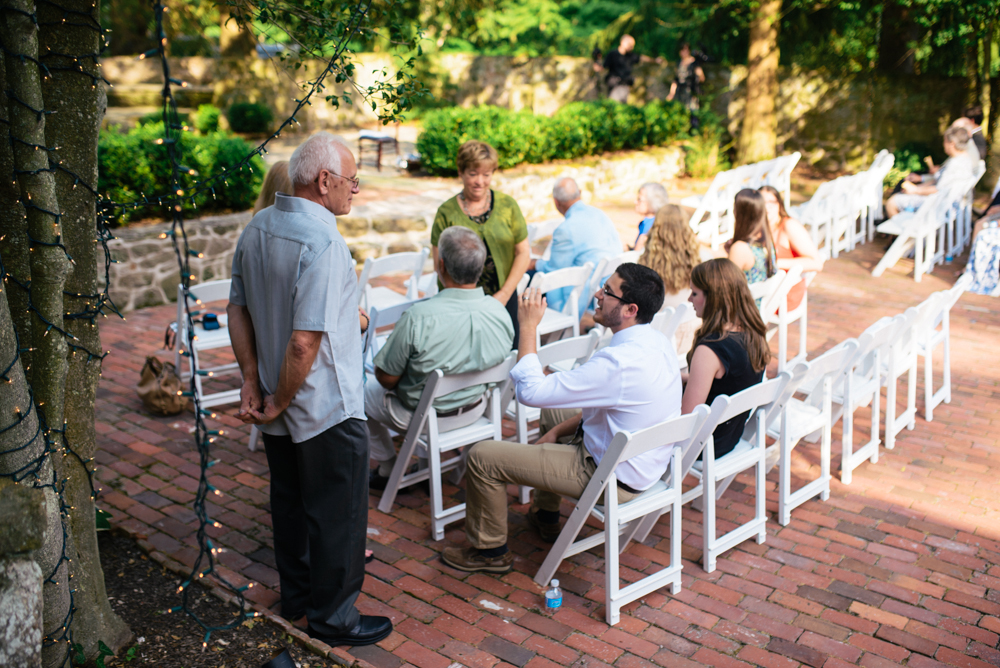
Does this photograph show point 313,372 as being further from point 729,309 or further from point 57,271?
point 729,309

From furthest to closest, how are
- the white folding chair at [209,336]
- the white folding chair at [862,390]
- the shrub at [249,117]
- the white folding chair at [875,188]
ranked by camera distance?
1. the shrub at [249,117]
2. the white folding chair at [875,188]
3. the white folding chair at [209,336]
4. the white folding chair at [862,390]

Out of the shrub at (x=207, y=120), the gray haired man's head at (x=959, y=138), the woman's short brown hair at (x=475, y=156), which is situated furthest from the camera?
the shrub at (x=207, y=120)

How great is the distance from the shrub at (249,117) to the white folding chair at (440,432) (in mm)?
11979

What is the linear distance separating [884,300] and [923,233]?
1115 millimetres

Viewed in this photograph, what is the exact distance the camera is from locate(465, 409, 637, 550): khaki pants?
329cm

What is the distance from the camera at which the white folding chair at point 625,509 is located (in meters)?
3.04

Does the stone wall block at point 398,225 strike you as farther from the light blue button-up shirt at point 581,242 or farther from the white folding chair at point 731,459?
the white folding chair at point 731,459

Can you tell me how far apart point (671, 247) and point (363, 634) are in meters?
3.09

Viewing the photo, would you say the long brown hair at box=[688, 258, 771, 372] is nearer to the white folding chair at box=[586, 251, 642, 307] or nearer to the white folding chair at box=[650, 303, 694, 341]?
the white folding chair at box=[650, 303, 694, 341]

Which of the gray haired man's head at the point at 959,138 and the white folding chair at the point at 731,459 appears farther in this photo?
the gray haired man's head at the point at 959,138

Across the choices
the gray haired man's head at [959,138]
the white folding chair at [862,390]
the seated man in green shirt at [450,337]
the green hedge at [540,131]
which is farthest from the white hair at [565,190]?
the gray haired man's head at [959,138]

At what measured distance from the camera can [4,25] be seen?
2.16m

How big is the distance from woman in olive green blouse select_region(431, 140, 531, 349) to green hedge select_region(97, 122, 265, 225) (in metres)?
3.01

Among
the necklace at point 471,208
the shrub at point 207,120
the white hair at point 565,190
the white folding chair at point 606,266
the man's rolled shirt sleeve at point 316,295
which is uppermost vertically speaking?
the shrub at point 207,120
